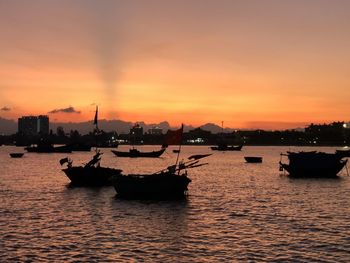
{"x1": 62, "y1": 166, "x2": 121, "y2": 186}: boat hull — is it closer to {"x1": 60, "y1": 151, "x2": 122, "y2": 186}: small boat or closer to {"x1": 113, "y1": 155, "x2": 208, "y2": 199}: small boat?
{"x1": 60, "y1": 151, "x2": 122, "y2": 186}: small boat

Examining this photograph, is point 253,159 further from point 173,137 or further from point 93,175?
point 173,137

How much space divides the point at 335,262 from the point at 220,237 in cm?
915

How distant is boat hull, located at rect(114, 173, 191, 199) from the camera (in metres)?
54.5

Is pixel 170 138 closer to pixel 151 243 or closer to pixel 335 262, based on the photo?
pixel 151 243

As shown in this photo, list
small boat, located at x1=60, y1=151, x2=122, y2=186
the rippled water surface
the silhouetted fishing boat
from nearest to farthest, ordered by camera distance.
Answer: the rippled water surface, small boat, located at x1=60, y1=151, x2=122, y2=186, the silhouetted fishing boat

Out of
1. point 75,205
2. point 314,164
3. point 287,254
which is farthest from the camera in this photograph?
point 314,164

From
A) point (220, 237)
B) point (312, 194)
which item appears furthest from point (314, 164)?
point (220, 237)

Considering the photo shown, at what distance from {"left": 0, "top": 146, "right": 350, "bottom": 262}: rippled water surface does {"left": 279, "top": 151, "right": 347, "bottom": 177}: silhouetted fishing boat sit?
1034 inches

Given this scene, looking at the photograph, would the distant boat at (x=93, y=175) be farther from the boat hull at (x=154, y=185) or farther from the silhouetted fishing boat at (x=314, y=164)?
the silhouetted fishing boat at (x=314, y=164)

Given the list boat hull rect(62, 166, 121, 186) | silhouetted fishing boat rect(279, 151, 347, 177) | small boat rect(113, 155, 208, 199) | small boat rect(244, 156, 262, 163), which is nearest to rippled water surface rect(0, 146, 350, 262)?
small boat rect(113, 155, 208, 199)

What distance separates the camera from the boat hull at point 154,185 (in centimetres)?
5450

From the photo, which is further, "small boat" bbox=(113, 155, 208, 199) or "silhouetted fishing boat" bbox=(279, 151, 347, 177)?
"silhouetted fishing boat" bbox=(279, 151, 347, 177)

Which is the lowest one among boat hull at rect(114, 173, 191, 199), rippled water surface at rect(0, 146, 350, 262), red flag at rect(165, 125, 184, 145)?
rippled water surface at rect(0, 146, 350, 262)

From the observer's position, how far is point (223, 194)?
6638cm
